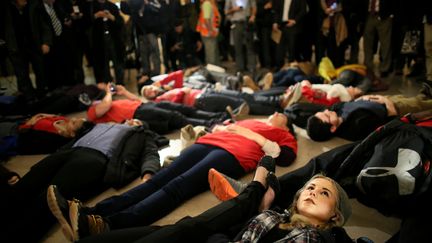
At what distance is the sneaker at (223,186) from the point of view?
2.05 meters

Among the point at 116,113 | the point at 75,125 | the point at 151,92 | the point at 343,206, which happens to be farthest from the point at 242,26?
the point at 343,206

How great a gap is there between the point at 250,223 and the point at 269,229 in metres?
0.09

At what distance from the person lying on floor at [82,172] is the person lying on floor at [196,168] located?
233 millimetres

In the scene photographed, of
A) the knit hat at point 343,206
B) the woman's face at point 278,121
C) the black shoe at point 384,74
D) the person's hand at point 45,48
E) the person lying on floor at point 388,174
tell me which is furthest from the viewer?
the black shoe at point 384,74

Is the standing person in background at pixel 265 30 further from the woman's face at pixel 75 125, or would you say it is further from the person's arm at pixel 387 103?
the woman's face at pixel 75 125

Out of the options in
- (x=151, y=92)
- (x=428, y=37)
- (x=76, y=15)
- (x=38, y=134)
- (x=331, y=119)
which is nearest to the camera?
(x=331, y=119)

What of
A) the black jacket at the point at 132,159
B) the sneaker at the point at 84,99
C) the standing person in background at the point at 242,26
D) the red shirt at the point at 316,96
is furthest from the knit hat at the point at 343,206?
the standing person in background at the point at 242,26

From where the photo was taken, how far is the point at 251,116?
11.9ft

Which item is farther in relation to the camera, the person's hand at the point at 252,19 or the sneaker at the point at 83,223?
the person's hand at the point at 252,19

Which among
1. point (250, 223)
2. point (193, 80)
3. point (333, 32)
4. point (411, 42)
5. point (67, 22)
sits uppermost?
point (67, 22)

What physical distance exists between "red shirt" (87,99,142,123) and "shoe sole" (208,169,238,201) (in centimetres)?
141

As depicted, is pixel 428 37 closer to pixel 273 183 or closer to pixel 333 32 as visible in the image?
pixel 333 32

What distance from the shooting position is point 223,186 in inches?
81.0

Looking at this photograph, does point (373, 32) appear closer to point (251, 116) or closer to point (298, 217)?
point (251, 116)
